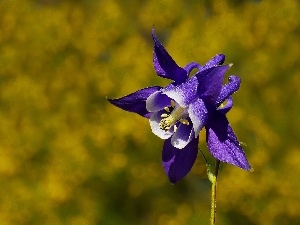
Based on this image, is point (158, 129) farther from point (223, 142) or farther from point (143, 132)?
point (143, 132)

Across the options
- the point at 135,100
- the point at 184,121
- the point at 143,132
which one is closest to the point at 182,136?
the point at 184,121

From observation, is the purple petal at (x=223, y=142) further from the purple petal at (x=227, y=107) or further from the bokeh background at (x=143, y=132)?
the bokeh background at (x=143, y=132)

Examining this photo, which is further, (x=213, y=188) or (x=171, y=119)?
(x=171, y=119)

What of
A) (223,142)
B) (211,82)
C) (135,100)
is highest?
(135,100)

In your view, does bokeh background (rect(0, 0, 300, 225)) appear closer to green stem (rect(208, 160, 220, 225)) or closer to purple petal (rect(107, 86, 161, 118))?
purple petal (rect(107, 86, 161, 118))

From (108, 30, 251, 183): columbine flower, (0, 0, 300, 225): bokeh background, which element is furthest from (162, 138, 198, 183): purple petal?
(0, 0, 300, 225): bokeh background
